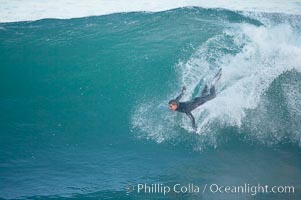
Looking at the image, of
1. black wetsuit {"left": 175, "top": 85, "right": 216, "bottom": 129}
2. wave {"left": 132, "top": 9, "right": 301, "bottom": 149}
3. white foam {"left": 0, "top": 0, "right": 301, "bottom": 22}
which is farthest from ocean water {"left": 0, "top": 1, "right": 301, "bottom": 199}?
black wetsuit {"left": 175, "top": 85, "right": 216, "bottom": 129}

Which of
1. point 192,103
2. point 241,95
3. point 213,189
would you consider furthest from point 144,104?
point 213,189

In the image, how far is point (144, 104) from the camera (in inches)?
393

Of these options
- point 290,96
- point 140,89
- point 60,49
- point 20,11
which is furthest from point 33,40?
point 290,96

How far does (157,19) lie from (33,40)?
5281 millimetres

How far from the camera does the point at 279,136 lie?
8.91 m

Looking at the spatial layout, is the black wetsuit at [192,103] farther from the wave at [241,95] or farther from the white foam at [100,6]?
the white foam at [100,6]

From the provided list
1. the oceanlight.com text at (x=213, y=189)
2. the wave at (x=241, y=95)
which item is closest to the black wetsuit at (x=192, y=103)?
the wave at (x=241, y=95)

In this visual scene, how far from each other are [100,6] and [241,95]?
8.69 m

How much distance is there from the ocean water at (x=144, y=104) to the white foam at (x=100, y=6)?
0.46 metres

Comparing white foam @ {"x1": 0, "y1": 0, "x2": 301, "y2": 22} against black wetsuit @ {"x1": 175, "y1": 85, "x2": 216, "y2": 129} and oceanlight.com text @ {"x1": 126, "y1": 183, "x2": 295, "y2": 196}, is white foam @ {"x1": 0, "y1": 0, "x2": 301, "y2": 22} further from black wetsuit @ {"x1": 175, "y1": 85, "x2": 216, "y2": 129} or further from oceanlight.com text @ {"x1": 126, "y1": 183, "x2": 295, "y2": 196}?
oceanlight.com text @ {"x1": 126, "y1": 183, "x2": 295, "y2": 196}

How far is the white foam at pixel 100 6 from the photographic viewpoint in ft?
45.3

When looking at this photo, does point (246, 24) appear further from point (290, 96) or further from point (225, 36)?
point (290, 96)

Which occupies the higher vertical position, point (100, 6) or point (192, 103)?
point (100, 6)

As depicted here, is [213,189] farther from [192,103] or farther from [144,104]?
[144,104]
